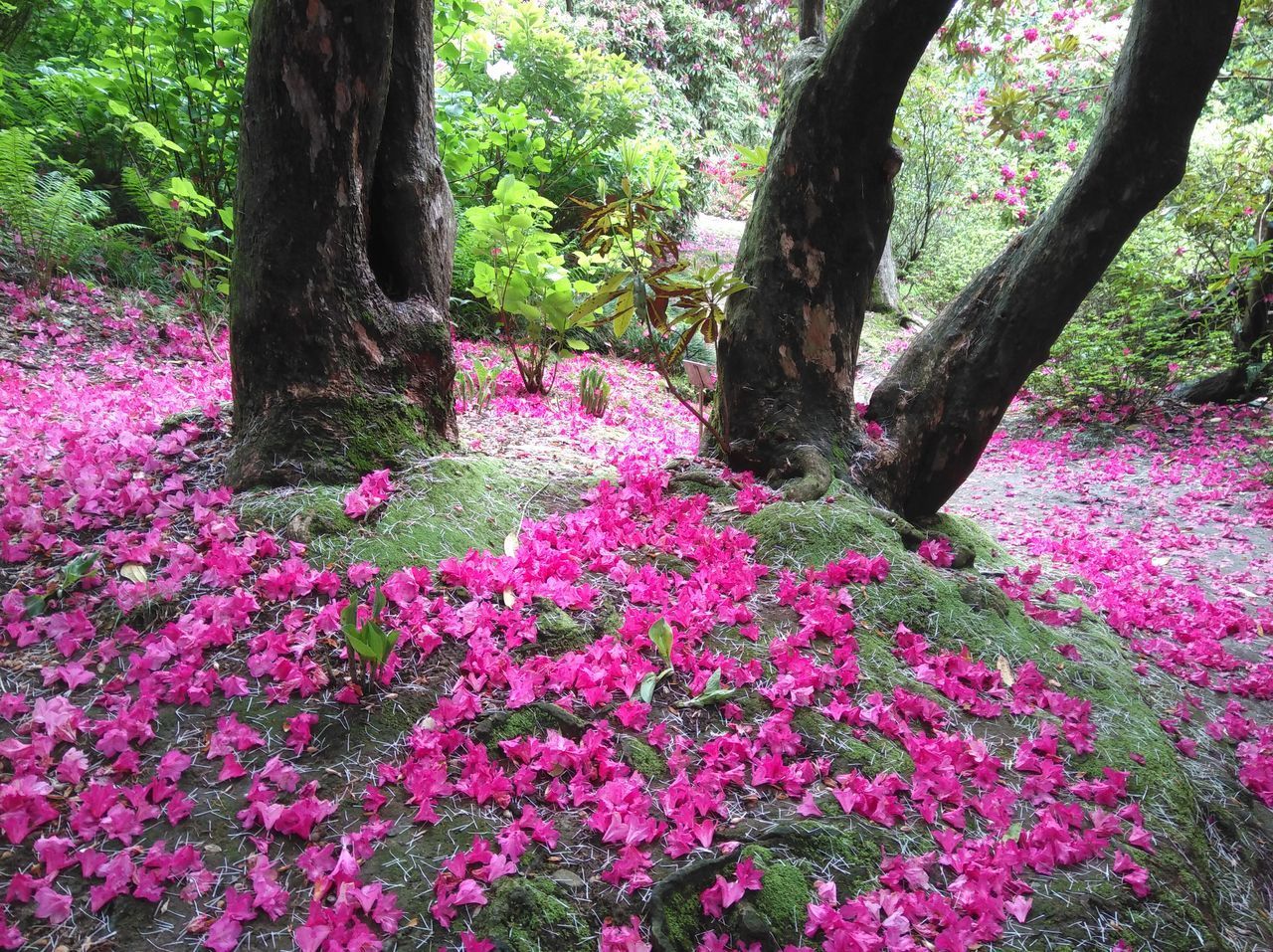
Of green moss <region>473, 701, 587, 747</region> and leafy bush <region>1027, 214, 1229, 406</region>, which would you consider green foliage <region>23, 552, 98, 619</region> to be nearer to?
green moss <region>473, 701, 587, 747</region>

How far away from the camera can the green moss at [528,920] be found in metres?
1.44

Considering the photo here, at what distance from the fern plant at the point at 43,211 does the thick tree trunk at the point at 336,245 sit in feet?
12.6

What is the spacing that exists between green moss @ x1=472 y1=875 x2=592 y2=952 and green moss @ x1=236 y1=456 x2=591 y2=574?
1.17 metres

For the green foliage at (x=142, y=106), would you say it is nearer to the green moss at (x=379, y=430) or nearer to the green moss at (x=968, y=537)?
the green moss at (x=379, y=430)

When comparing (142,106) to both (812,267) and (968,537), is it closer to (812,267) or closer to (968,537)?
(812,267)

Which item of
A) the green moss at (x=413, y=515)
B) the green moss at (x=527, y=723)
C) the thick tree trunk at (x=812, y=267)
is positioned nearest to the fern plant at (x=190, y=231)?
the green moss at (x=413, y=515)

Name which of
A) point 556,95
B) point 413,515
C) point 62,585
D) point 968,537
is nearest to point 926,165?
point 556,95

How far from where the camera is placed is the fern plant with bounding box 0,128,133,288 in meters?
4.93

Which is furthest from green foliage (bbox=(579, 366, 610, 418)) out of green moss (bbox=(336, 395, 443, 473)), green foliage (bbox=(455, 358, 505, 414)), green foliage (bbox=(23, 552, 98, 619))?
green foliage (bbox=(23, 552, 98, 619))

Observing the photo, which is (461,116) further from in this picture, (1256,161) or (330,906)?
(1256,161)

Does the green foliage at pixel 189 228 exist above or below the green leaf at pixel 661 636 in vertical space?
above

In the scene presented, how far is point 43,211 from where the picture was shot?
5168mm

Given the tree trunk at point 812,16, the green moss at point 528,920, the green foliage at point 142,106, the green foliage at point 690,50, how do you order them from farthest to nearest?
the green foliage at point 690,50, the green foliage at point 142,106, the tree trunk at point 812,16, the green moss at point 528,920

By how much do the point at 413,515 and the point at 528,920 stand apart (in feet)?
4.96
